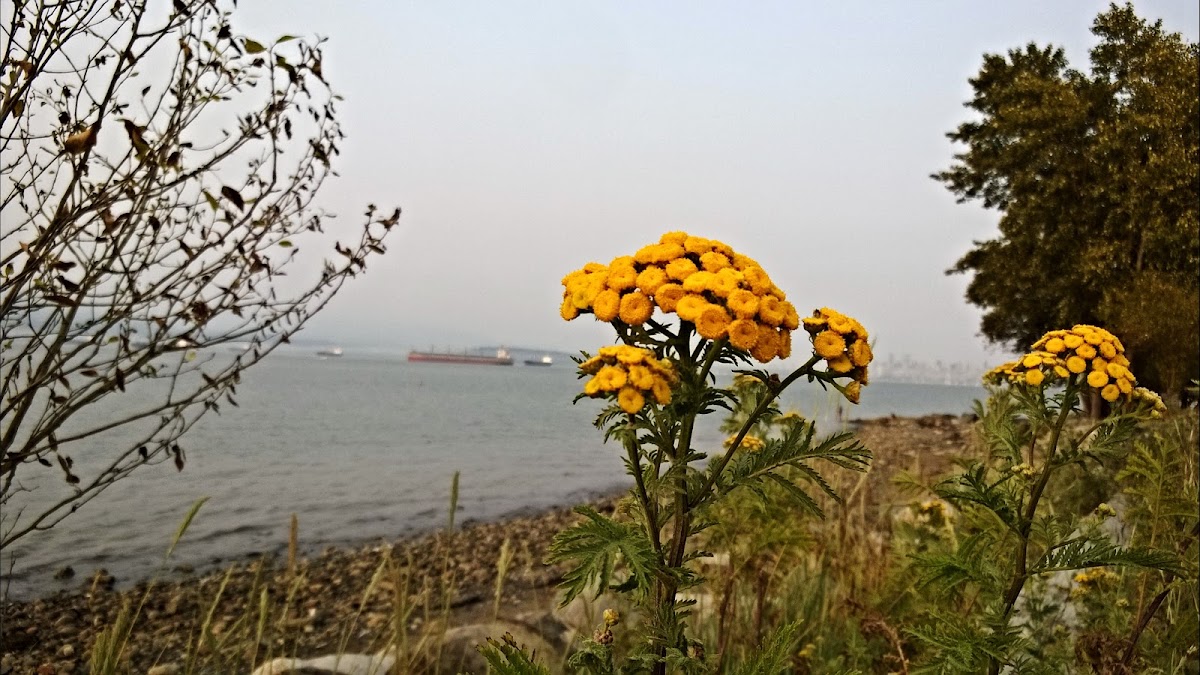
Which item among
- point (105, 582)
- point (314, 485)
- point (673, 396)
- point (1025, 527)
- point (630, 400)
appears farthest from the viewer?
point (314, 485)

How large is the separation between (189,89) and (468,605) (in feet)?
22.5

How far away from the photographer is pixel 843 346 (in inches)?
56.3

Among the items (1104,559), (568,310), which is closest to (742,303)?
(568,310)

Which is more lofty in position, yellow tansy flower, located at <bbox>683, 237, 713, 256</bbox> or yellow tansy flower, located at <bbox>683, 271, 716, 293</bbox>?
yellow tansy flower, located at <bbox>683, 237, 713, 256</bbox>

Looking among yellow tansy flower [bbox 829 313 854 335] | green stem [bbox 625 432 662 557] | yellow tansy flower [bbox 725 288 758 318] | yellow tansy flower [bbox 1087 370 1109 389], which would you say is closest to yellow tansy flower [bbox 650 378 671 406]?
green stem [bbox 625 432 662 557]

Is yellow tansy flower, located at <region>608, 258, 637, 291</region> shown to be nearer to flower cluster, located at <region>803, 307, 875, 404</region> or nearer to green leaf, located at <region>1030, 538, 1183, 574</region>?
flower cluster, located at <region>803, 307, 875, 404</region>

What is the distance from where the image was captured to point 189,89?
2773 mm

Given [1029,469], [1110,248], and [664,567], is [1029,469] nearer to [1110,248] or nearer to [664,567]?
[664,567]

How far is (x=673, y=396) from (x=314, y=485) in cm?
1607

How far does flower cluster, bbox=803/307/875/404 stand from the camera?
1.41 metres

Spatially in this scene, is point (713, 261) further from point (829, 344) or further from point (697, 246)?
point (829, 344)

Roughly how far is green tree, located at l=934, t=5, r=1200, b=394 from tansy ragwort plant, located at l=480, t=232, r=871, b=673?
687 inches

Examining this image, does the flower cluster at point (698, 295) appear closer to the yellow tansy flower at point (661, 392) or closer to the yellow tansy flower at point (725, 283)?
the yellow tansy flower at point (725, 283)

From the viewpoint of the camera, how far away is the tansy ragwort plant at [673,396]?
1.21 metres
